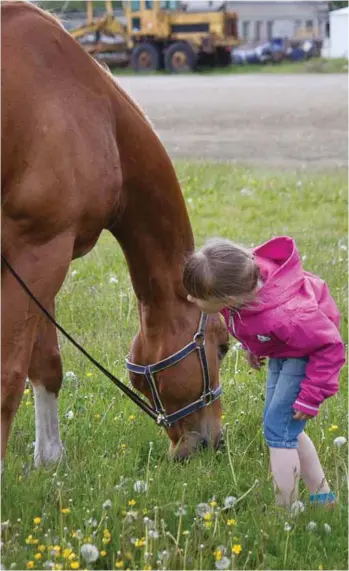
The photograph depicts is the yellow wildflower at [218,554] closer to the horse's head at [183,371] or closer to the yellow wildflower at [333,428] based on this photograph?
the horse's head at [183,371]

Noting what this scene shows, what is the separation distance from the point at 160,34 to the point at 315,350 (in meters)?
31.2

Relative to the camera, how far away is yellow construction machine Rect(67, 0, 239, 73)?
109 ft

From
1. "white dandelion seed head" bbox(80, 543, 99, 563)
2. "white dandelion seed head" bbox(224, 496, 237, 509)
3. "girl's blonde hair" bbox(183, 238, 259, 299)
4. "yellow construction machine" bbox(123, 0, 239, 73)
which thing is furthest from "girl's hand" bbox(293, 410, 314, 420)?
"yellow construction machine" bbox(123, 0, 239, 73)

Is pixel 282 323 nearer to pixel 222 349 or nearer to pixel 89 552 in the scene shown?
pixel 222 349

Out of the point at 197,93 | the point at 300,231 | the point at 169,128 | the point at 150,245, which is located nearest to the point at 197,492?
the point at 150,245

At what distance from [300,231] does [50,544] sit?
680 centimetres

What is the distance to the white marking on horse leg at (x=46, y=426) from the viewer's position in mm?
4562

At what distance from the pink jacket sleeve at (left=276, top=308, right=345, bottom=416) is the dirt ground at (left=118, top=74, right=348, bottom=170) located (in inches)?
421

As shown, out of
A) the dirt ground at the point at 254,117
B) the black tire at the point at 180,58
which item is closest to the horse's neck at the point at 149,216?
the dirt ground at the point at 254,117

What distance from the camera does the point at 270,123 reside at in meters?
20.3

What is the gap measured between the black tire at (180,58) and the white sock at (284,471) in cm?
3045

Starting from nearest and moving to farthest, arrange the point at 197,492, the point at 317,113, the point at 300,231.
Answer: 1. the point at 197,492
2. the point at 300,231
3. the point at 317,113

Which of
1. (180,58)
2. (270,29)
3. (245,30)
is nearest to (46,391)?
(180,58)

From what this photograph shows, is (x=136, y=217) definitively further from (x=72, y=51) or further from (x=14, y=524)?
(x=14, y=524)
